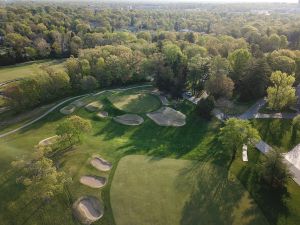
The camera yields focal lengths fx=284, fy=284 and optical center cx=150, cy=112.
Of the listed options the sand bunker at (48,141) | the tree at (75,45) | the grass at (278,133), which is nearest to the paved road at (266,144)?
the grass at (278,133)

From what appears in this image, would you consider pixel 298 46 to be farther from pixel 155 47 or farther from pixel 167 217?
pixel 167 217

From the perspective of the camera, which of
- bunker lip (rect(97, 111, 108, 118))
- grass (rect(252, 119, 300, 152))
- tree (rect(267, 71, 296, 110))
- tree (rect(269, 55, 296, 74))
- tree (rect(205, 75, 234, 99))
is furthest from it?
tree (rect(269, 55, 296, 74))

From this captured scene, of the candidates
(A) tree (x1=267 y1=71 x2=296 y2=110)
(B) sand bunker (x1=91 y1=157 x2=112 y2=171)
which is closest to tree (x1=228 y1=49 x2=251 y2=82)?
(A) tree (x1=267 y1=71 x2=296 y2=110)

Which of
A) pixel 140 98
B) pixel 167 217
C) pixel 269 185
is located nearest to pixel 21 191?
pixel 167 217

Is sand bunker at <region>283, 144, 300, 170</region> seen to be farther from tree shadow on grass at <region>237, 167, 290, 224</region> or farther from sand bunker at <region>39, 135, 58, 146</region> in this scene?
sand bunker at <region>39, 135, 58, 146</region>

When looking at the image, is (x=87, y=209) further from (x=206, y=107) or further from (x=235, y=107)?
(x=235, y=107)

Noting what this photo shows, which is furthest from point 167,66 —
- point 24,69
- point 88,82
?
point 24,69
